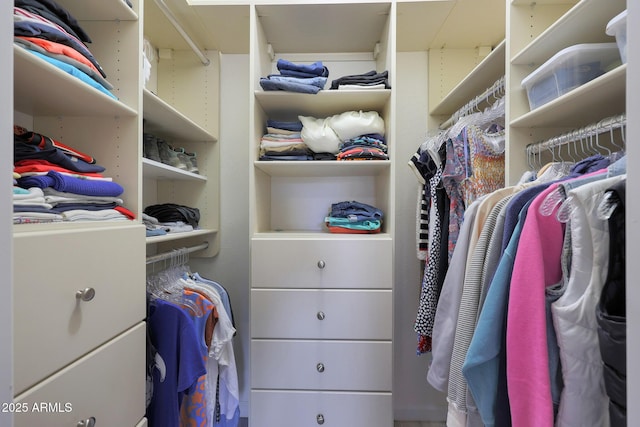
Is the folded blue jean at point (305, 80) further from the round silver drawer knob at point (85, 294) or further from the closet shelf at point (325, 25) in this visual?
the round silver drawer knob at point (85, 294)

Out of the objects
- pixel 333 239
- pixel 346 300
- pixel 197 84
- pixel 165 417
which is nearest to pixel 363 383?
pixel 346 300

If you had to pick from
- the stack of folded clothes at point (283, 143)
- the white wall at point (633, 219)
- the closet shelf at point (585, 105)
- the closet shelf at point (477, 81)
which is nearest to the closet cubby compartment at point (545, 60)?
the closet shelf at point (585, 105)

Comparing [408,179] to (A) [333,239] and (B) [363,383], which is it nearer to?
(A) [333,239]

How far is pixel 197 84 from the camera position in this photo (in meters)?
1.77

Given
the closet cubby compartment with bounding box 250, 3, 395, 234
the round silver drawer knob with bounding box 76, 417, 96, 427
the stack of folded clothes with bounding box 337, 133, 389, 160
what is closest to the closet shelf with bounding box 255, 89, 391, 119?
the closet cubby compartment with bounding box 250, 3, 395, 234

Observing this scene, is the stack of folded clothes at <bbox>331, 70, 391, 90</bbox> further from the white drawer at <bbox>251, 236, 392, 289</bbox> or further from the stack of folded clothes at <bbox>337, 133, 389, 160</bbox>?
the white drawer at <bbox>251, 236, 392, 289</bbox>

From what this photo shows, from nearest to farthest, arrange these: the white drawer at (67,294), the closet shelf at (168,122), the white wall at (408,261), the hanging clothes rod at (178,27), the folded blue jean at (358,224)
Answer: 1. the white drawer at (67,294)
2. the closet shelf at (168,122)
3. the hanging clothes rod at (178,27)
4. the folded blue jean at (358,224)
5. the white wall at (408,261)

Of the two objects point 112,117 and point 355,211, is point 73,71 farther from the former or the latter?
point 355,211

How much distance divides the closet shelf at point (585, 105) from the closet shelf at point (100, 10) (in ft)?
4.39

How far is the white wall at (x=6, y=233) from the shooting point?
42cm

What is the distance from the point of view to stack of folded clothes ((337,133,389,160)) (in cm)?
146

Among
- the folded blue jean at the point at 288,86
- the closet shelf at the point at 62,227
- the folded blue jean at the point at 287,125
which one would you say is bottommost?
the closet shelf at the point at 62,227

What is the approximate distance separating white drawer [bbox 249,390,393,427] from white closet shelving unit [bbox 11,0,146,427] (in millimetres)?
561

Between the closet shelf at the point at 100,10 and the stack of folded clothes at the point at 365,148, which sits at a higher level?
the closet shelf at the point at 100,10
